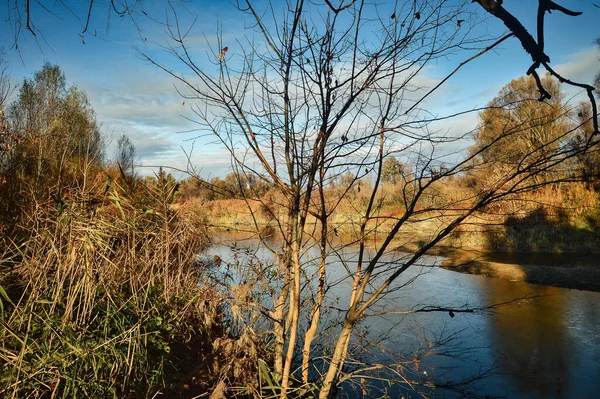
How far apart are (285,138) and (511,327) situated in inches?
233

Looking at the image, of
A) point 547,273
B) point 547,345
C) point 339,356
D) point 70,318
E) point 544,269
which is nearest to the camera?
point 339,356

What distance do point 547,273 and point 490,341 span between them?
220 inches

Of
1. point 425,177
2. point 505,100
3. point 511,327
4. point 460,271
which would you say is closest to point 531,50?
point 505,100

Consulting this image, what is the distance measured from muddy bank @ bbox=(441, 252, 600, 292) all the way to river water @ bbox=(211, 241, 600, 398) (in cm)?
105

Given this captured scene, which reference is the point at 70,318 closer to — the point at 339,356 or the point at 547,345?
the point at 339,356

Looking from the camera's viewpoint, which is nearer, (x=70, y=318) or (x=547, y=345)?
(x=70, y=318)

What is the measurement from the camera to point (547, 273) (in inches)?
410

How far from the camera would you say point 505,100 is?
217 cm

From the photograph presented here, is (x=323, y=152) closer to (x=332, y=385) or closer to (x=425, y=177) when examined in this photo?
(x=425, y=177)

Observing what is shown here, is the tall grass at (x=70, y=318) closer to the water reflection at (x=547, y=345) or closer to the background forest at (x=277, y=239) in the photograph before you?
the background forest at (x=277, y=239)

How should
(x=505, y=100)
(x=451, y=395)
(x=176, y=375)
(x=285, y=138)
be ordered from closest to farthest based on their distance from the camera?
(x=505, y=100), (x=285, y=138), (x=176, y=375), (x=451, y=395)

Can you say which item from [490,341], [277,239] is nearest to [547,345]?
[490,341]

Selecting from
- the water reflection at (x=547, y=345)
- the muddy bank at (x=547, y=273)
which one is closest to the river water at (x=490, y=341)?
the water reflection at (x=547, y=345)

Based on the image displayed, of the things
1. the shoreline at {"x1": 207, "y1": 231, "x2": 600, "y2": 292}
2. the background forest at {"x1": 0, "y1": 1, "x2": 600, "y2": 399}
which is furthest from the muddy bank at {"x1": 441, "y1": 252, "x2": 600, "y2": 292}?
the background forest at {"x1": 0, "y1": 1, "x2": 600, "y2": 399}
